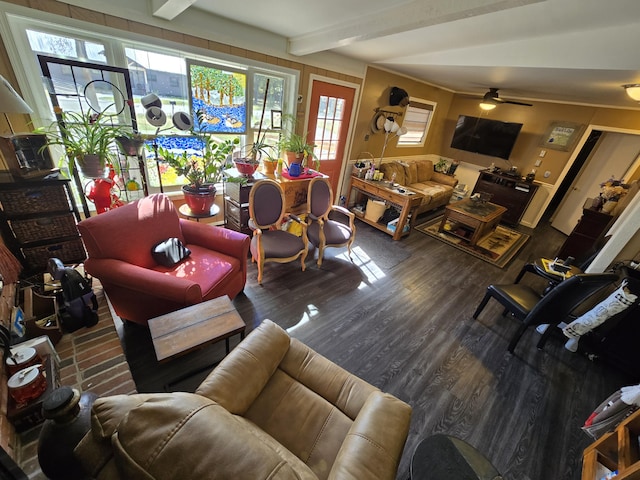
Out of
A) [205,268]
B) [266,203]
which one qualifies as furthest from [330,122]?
[205,268]

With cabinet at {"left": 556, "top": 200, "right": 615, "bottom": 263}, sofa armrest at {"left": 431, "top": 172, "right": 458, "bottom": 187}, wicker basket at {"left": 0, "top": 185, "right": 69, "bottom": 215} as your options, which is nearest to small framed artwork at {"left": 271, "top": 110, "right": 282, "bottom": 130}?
wicker basket at {"left": 0, "top": 185, "right": 69, "bottom": 215}

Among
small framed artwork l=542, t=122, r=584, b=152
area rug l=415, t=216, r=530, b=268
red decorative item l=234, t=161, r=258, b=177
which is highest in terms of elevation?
small framed artwork l=542, t=122, r=584, b=152

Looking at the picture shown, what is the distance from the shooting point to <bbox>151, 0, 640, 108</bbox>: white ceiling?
173 cm

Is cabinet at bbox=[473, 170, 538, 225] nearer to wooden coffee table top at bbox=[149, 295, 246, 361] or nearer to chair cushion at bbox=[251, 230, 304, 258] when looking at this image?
chair cushion at bbox=[251, 230, 304, 258]

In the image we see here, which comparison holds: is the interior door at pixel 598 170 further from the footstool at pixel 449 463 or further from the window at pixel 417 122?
the footstool at pixel 449 463

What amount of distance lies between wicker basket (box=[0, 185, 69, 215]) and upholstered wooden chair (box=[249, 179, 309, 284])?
1.41 m

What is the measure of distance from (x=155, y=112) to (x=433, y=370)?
303cm

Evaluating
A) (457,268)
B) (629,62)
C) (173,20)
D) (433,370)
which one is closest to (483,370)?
(433,370)

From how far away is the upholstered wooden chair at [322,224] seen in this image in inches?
119

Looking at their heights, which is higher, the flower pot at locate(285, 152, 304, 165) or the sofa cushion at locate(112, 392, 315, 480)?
the flower pot at locate(285, 152, 304, 165)

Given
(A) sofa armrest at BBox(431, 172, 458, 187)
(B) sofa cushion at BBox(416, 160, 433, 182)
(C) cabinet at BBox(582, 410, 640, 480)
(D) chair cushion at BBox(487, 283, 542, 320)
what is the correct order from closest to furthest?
(C) cabinet at BBox(582, 410, 640, 480) < (D) chair cushion at BBox(487, 283, 542, 320) < (B) sofa cushion at BBox(416, 160, 433, 182) < (A) sofa armrest at BBox(431, 172, 458, 187)

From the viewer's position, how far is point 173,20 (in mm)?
2342

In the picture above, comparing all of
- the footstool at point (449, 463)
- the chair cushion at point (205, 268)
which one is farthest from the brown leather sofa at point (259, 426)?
the chair cushion at point (205, 268)

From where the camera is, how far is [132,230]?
1.89 m
